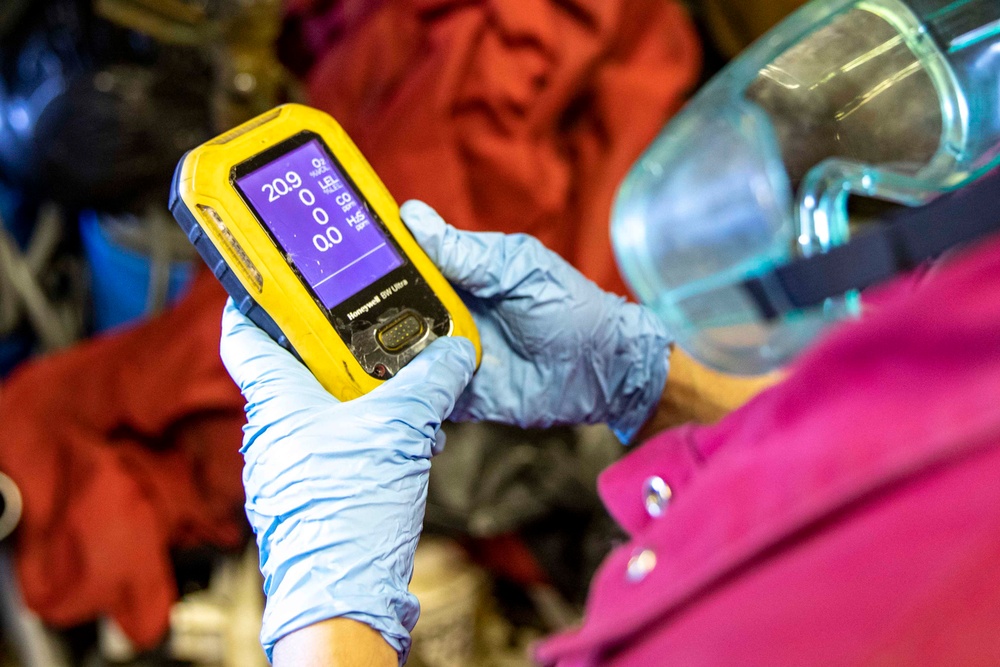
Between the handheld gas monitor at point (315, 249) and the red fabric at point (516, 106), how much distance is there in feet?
0.81

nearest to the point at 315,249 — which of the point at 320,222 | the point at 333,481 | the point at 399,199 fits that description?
the point at 320,222

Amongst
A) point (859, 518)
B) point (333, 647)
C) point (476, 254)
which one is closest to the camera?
point (859, 518)

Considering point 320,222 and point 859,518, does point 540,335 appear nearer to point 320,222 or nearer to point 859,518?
point 320,222

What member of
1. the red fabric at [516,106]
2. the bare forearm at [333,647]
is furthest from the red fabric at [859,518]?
the red fabric at [516,106]

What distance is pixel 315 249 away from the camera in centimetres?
47

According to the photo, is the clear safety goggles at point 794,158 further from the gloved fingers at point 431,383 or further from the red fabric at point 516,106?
the gloved fingers at point 431,383

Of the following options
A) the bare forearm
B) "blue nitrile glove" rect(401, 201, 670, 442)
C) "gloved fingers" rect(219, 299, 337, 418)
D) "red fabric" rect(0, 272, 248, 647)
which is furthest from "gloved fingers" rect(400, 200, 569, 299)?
"red fabric" rect(0, 272, 248, 647)

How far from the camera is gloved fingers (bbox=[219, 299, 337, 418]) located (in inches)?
17.8

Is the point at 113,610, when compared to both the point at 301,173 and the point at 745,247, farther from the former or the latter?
the point at 745,247

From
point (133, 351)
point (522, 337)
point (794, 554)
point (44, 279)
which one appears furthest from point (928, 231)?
point (44, 279)

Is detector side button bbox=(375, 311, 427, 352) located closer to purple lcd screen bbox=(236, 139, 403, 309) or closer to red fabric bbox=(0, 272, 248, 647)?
purple lcd screen bbox=(236, 139, 403, 309)

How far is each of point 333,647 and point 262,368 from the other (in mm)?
177

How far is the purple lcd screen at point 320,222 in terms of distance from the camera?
0.46 metres

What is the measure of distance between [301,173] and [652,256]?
1.12 feet
